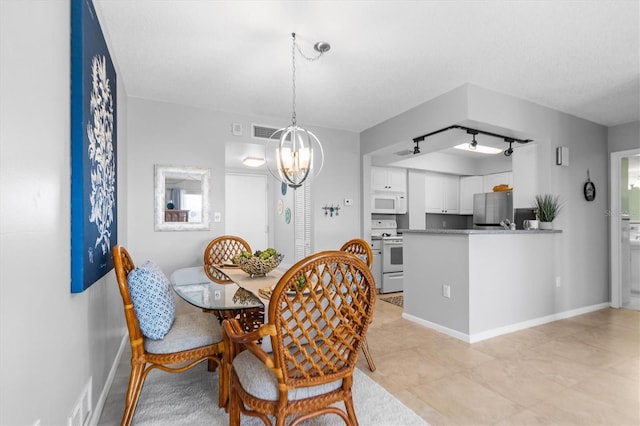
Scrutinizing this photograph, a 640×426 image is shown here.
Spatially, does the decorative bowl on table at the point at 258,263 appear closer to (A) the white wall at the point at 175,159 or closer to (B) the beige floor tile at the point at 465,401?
(B) the beige floor tile at the point at 465,401

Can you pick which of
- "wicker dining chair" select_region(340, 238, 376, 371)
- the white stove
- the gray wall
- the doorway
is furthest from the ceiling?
the doorway

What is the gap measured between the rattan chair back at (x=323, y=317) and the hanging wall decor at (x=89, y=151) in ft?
3.07

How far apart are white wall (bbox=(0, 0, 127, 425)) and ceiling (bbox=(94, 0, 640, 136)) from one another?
3.55 feet

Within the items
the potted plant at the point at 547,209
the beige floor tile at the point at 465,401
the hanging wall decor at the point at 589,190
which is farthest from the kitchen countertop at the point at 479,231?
the beige floor tile at the point at 465,401

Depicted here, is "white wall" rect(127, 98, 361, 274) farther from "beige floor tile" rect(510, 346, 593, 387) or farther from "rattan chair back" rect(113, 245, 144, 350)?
"beige floor tile" rect(510, 346, 593, 387)

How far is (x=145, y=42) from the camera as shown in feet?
8.29

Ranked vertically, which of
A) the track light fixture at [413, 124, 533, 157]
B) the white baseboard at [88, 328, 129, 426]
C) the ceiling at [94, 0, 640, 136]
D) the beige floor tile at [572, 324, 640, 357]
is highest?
the ceiling at [94, 0, 640, 136]

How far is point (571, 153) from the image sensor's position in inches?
162

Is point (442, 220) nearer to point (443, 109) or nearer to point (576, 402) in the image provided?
point (443, 109)

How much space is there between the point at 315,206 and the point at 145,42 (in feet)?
8.89

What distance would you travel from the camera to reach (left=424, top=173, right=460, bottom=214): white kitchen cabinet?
6.39m

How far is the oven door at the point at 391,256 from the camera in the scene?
5.30 m

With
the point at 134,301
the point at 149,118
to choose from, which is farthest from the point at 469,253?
the point at 149,118

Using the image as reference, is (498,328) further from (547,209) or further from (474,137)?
(474,137)
